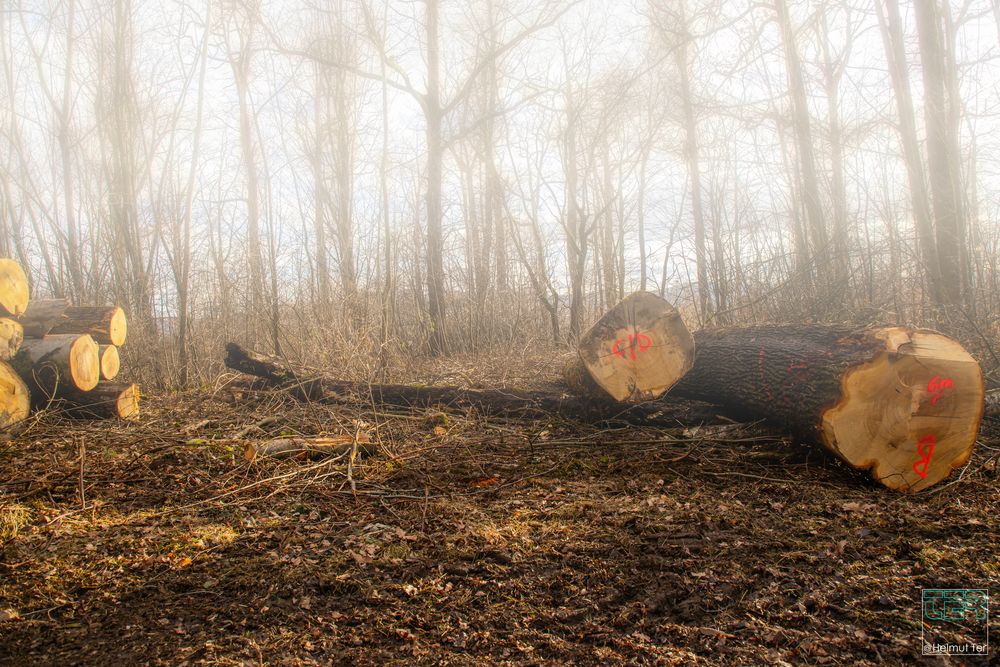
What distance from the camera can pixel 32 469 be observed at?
3.23m

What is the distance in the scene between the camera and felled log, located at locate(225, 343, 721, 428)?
3.98m

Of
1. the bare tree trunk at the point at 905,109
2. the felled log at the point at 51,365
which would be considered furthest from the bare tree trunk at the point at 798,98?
the felled log at the point at 51,365

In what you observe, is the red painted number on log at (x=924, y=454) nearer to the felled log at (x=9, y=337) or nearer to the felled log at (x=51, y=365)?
the felled log at (x=51, y=365)

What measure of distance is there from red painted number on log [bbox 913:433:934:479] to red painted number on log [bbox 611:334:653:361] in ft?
5.12

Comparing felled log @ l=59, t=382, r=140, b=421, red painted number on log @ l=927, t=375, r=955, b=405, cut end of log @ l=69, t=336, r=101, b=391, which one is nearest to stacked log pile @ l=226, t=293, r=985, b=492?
red painted number on log @ l=927, t=375, r=955, b=405

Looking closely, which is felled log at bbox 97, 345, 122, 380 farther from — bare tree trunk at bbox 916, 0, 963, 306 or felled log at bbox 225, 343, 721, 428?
bare tree trunk at bbox 916, 0, 963, 306

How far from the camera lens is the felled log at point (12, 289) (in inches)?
179

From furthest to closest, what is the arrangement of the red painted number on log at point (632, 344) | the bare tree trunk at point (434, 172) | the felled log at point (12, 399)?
1. the bare tree trunk at point (434, 172)
2. the felled log at point (12, 399)
3. the red painted number on log at point (632, 344)

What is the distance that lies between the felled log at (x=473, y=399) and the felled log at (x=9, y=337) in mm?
1593

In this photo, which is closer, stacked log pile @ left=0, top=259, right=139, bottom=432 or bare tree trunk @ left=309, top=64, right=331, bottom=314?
stacked log pile @ left=0, top=259, right=139, bottom=432

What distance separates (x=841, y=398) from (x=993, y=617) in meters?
1.33

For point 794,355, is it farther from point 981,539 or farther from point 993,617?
point 993,617

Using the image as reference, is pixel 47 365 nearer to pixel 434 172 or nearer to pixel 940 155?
pixel 434 172

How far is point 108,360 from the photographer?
517 cm
